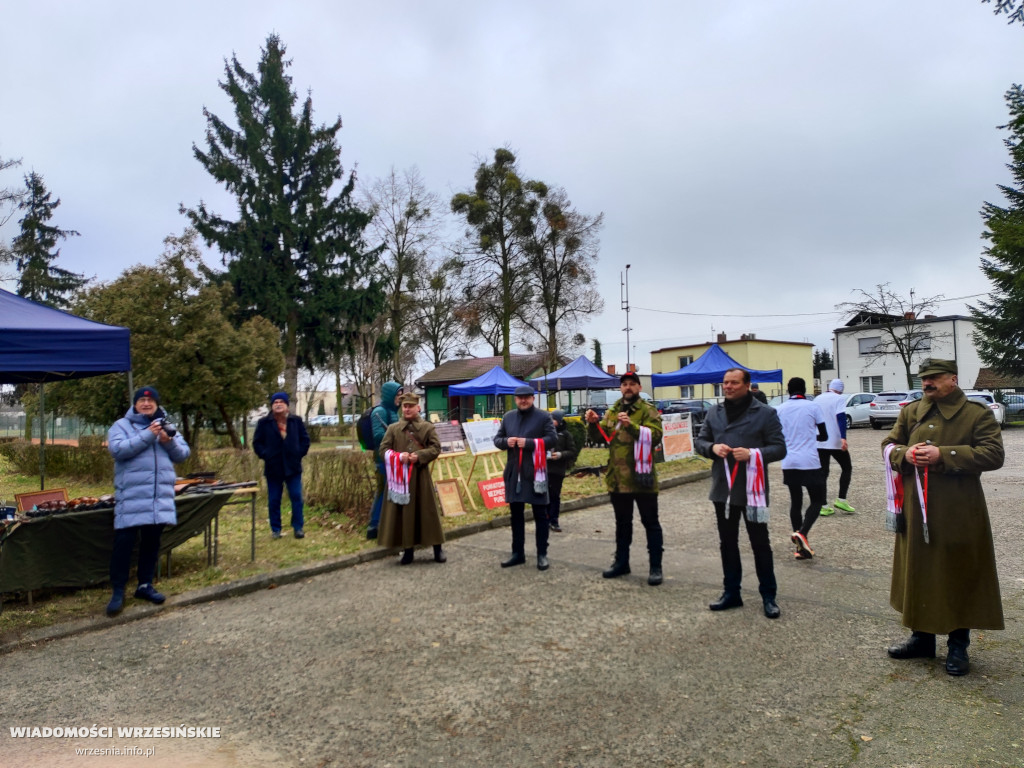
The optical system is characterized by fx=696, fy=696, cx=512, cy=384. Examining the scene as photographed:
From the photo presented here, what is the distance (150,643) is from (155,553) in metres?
1.07

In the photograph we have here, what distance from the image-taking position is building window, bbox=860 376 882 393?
5176cm

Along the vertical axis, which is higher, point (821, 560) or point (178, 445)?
point (178, 445)

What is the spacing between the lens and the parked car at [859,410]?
1232 inches

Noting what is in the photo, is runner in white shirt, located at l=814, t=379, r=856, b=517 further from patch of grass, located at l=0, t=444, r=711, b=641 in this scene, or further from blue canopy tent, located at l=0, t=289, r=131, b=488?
blue canopy tent, located at l=0, t=289, r=131, b=488

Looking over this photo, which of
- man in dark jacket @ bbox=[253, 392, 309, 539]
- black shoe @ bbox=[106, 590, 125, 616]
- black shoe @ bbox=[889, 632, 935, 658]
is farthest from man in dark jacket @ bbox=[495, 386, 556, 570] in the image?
black shoe @ bbox=[106, 590, 125, 616]

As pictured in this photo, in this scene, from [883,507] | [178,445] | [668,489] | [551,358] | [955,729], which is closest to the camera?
[955,729]

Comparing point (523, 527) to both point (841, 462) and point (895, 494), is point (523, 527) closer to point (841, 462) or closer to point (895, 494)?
point (895, 494)

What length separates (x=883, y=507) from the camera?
33.2ft

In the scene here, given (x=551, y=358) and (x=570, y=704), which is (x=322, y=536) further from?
(x=551, y=358)

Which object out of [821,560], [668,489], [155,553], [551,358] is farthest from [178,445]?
[551,358]

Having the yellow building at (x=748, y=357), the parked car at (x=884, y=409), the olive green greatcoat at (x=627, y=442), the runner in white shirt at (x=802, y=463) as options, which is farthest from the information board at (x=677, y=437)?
Answer: the yellow building at (x=748, y=357)

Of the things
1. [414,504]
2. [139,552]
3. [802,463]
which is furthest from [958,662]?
[139,552]

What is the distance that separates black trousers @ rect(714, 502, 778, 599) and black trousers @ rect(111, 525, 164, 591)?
4584 millimetres

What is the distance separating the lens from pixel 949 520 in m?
3.99
